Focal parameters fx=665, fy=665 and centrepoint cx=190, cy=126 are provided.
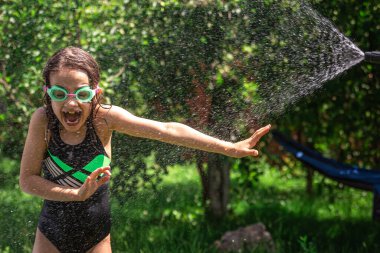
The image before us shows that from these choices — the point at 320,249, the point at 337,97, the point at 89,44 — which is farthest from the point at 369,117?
the point at 89,44

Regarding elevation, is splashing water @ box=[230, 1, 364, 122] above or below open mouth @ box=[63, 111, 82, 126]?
below

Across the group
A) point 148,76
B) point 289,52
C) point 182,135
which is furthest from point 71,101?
point 289,52

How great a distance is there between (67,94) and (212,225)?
2.36 meters

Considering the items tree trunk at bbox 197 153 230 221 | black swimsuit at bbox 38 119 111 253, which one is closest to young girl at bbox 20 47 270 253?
black swimsuit at bbox 38 119 111 253

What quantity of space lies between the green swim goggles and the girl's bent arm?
16cm

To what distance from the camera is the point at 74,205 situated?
9.14 feet

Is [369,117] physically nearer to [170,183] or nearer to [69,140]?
[170,183]

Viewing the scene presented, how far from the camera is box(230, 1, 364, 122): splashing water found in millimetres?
3887

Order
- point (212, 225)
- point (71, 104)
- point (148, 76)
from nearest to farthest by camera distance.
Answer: point (71, 104), point (148, 76), point (212, 225)

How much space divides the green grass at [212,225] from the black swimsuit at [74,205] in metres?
0.88

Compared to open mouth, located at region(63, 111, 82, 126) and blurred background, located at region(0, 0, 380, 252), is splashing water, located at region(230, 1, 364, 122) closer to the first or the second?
blurred background, located at region(0, 0, 380, 252)

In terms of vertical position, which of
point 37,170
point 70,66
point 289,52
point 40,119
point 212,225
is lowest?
point 212,225

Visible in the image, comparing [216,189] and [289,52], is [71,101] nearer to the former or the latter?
[289,52]

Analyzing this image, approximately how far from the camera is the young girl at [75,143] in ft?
8.64
